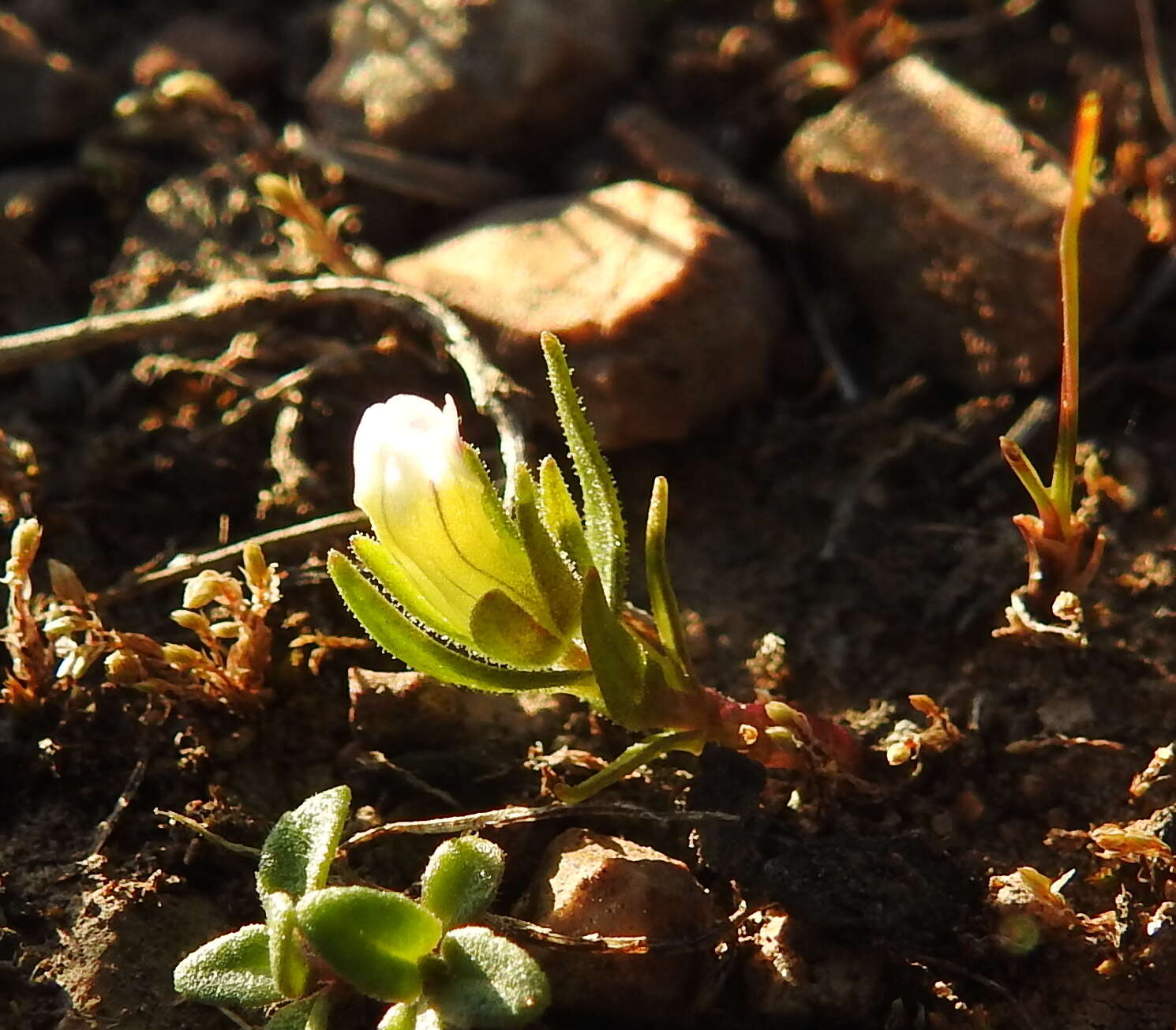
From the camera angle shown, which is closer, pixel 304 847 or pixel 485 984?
pixel 485 984

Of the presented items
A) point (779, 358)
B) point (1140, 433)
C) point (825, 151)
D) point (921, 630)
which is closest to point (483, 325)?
point (779, 358)

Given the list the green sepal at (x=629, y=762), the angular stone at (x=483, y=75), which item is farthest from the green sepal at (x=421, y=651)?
the angular stone at (x=483, y=75)

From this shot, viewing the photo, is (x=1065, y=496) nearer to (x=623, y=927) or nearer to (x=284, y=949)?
(x=623, y=927)

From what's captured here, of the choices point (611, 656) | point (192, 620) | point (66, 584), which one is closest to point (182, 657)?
point (192, 620)

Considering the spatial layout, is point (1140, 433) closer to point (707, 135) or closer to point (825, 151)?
point (825, 151)

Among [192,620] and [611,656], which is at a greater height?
[611,656]
